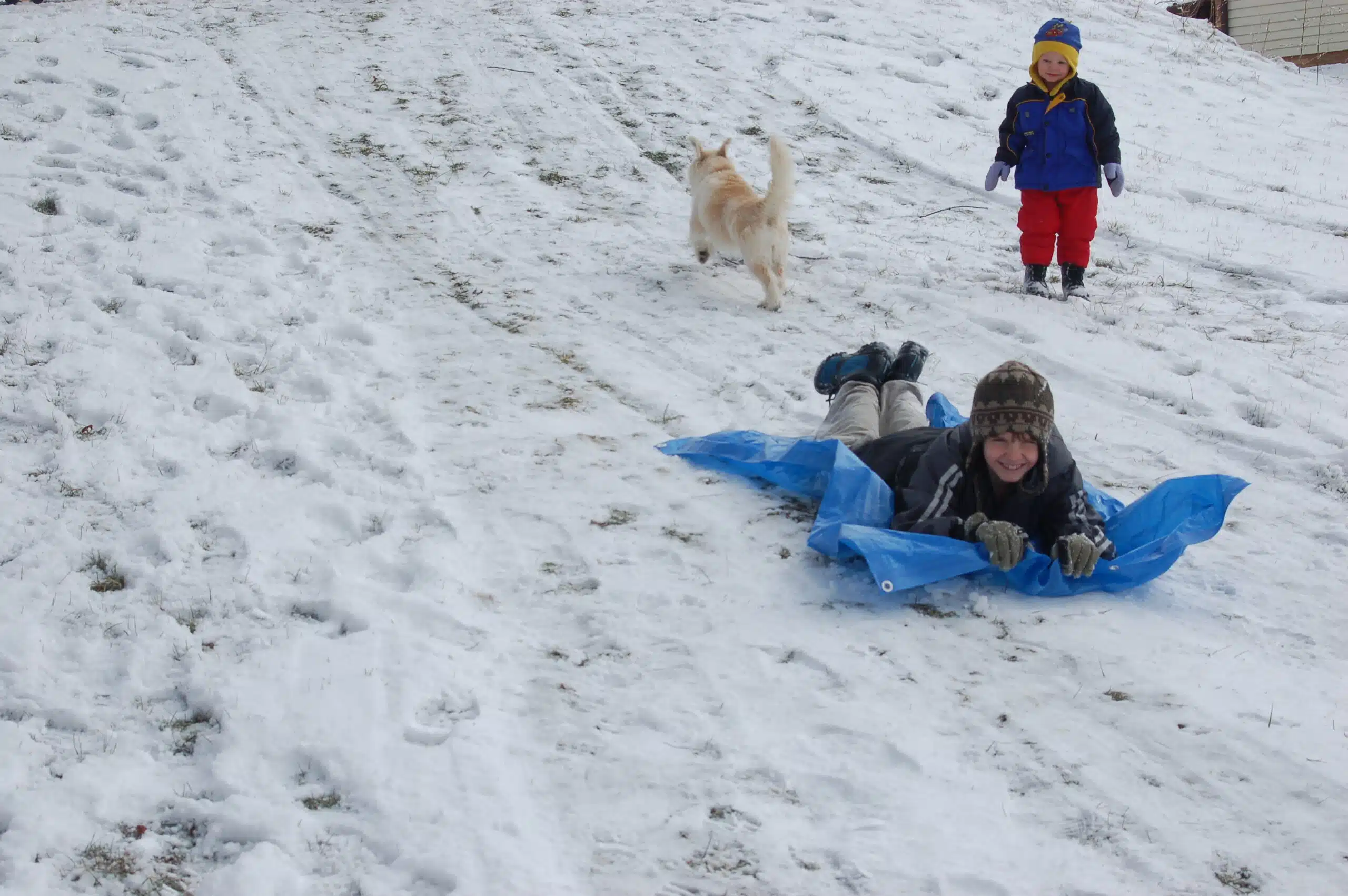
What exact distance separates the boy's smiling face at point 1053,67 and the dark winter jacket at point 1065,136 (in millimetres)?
69

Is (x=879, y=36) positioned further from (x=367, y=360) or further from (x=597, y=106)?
(x=367, y=360)

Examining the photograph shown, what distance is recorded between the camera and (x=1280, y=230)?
8.16 m

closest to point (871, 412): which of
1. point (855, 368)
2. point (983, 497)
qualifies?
point (855, 368)

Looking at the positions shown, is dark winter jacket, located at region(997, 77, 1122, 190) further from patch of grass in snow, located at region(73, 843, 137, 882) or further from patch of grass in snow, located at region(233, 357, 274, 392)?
patch of grass in snow, located at region(73, 843, 137, 882)

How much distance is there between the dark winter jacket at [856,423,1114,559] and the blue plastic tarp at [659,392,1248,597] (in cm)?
10

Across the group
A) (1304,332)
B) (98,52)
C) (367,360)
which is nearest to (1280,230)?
(1304,332)

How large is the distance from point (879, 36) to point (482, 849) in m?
12.0

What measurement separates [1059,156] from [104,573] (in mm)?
5968

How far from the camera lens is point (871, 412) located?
15.7 ft

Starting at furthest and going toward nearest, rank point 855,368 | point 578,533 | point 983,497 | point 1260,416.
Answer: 1. point 1260,416
2. point 855,368
3. point 578,533
4. point 983,497

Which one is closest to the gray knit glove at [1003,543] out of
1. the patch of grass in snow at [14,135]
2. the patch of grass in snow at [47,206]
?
the patch of grass in snow at [47,206]

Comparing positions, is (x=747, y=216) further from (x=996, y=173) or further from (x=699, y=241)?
(x=996, y=173)

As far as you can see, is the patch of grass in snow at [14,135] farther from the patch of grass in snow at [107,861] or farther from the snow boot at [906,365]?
the patch of grass in snow at [107,861]

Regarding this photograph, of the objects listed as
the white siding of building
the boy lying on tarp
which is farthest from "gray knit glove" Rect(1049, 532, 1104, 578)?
Answer: the white siding of building
